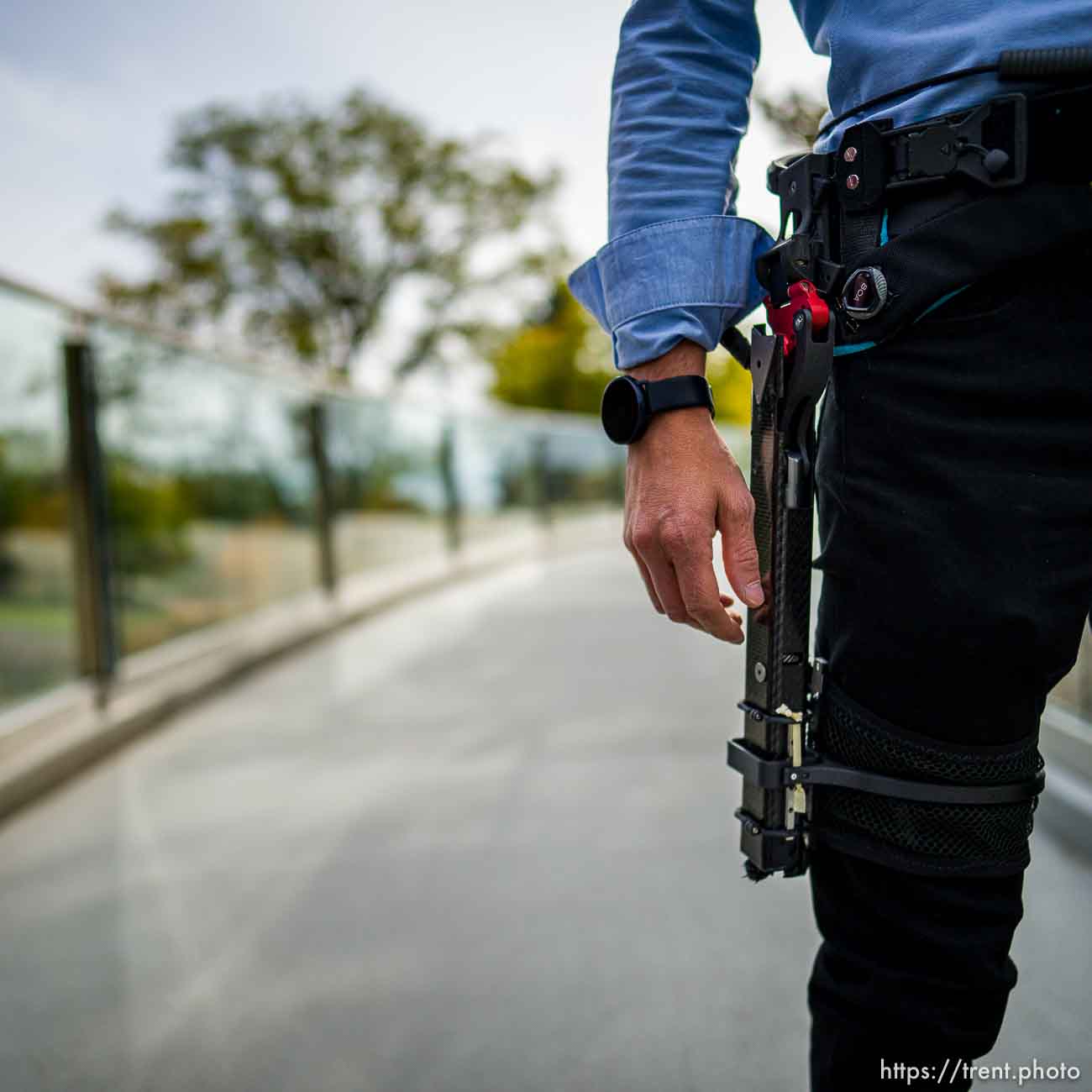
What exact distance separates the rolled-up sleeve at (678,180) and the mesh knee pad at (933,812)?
0.41 metres

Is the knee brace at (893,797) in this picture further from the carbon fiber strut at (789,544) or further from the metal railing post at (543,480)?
the metal railing post at (543,480)

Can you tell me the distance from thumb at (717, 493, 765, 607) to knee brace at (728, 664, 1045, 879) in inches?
4.6

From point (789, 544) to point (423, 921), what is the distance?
4.50 ft

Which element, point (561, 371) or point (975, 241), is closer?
point (975, 241)

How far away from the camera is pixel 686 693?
3.82m

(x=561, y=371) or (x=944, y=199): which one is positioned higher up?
(x=561, y=371)

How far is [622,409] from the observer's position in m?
0.98

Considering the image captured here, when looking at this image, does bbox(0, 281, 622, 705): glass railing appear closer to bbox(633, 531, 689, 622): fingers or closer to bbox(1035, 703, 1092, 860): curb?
bbox(633, 531, 689, 622): fingers

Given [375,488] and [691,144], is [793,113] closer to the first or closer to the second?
[691,144]

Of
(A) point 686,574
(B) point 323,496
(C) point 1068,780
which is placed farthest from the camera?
A: (B) point 323,496

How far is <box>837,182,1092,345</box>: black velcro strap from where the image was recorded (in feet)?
2.69

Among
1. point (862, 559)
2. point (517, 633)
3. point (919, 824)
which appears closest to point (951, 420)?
point (862, 559)

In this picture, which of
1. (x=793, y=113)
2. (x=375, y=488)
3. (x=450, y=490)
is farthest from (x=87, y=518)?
(x=450, y=490)

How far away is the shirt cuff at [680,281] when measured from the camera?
982mm
